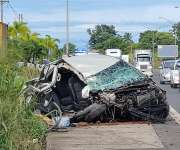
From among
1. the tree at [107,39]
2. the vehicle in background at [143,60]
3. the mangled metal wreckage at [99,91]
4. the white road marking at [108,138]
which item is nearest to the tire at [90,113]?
the mangled metal wreckage at [99,91]

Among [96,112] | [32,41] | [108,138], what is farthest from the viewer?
[32,41]

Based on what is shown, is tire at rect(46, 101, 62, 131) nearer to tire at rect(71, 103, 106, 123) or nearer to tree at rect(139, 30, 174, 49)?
tire at rect(71, 103, 106, 123)

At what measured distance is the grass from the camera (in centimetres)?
885

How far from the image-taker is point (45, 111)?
644 inches

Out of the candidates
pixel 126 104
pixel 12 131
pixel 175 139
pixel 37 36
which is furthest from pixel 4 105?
pixel 37 36

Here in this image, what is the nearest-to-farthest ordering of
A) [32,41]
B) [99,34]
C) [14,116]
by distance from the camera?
[14,116], [32,41], [99,34]

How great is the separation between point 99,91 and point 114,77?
764 millimetres

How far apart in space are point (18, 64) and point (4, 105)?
1.45 m

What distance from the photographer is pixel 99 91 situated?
54.0ft

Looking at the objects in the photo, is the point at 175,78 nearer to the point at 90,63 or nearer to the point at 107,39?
the point at 90,63

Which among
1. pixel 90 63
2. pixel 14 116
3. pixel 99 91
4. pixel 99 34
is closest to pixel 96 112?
pixel 99 91

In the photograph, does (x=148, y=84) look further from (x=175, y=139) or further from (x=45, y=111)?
(x=175, y=139)

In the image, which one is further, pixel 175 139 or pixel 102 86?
pixel 102 86

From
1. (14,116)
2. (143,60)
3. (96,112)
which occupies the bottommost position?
(143,60)
